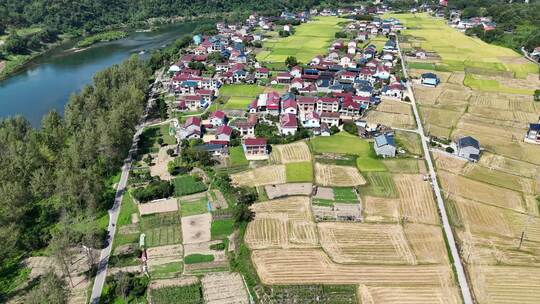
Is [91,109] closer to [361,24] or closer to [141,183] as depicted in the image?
[141,183]

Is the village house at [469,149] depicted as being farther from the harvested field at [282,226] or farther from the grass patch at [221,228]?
the grass patch at [221,228]

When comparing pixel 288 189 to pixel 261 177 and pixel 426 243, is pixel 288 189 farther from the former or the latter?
pixel 426 243

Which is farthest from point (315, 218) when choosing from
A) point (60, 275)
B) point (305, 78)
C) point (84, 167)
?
point (305, 78)

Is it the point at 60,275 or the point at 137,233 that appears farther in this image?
the point at 137,233

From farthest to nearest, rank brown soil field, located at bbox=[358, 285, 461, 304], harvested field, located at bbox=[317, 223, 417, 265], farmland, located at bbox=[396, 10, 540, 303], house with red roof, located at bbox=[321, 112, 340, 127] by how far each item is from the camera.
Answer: house with red roof, located at bbox=[321, 112, 340, 127], harvested field, located at bbox=[317, 223, 417, 265], farmland, located at bbox=[396, 10, 540, 303], brown soil field, located at bbox=[358, 285, 461, 304]

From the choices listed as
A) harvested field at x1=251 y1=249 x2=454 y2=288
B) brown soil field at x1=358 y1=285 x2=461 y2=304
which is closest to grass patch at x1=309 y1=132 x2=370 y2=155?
harvested field at x1=251 y1=249 x2=454 y2=288

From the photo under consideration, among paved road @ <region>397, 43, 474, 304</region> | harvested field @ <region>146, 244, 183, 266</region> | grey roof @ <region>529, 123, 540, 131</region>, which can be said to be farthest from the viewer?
grey roof @ <region>529, 123, 540, 131</region>

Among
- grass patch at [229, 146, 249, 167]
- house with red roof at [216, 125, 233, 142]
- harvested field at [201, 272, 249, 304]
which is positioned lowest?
grass patch at [229, 146, 249, 167]

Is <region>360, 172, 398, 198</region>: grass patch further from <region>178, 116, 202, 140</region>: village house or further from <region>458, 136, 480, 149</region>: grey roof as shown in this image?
<region>178, 116, 202, 140</region>: village house
